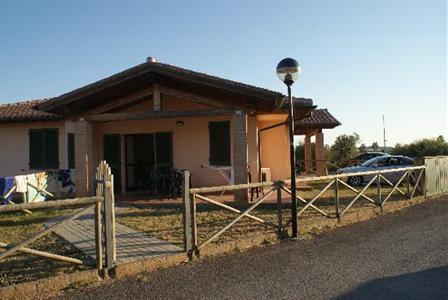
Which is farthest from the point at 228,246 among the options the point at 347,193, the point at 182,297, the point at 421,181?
the point at 421,181

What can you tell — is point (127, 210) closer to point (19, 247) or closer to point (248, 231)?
point (248, 231)

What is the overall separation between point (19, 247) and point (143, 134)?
9.50m

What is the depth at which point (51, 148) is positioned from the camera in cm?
1530

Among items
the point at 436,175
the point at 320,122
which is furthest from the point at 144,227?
the point at 320,122

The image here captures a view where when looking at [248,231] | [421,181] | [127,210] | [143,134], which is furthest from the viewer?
[143,134]

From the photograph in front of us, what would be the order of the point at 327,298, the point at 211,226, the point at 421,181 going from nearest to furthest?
the point at 327,298, the point at 211,226, the point at 421,181

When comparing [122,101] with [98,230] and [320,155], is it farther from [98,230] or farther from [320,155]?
[320,155]

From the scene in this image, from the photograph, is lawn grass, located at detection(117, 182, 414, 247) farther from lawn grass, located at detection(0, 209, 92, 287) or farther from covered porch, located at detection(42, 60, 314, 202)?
lawn grass, located at detection(0, 209, 92, 287)

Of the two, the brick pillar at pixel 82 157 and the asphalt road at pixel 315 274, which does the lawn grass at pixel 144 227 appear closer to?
the asphalt road at pixel 315 274

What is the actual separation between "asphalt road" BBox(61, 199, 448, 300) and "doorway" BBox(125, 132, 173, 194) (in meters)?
6.88

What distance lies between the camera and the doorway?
13516 mm

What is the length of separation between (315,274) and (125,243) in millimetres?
3146

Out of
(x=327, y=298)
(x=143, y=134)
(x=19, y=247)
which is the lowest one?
(x=327, y=298)

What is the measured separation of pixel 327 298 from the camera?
4.71m
